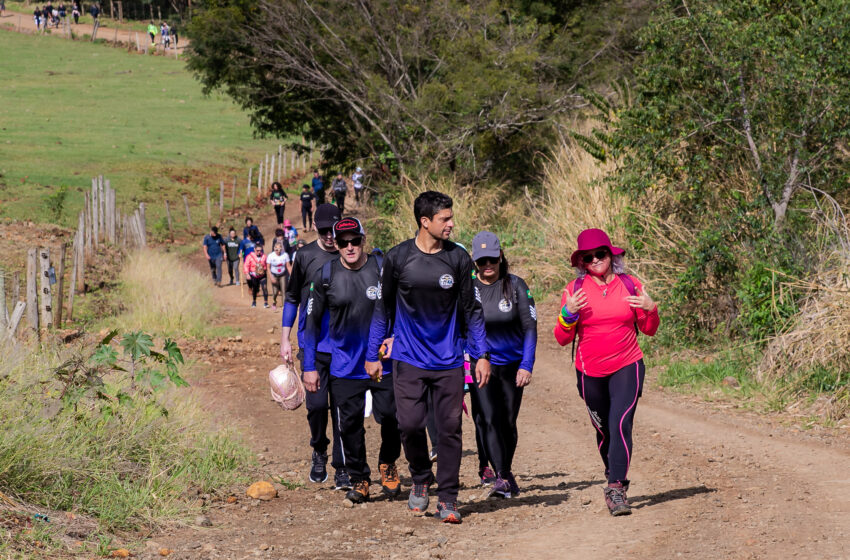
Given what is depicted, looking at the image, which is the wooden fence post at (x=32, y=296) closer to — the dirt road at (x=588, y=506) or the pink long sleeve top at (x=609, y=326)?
the dirt road at (x=588, y=506)

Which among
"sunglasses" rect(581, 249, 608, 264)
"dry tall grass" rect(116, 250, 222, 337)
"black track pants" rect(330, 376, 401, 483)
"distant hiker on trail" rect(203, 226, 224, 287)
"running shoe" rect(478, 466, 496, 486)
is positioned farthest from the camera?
"distant hiker on trail" rect(203, 226, 224, 287)

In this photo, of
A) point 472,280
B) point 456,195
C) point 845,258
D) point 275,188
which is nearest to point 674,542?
point 472,280

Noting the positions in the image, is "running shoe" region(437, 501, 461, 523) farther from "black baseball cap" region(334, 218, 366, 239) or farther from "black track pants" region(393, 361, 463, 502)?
"black baseball cap" region(334, 218, 366, 239)

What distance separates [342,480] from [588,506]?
1.85 metres

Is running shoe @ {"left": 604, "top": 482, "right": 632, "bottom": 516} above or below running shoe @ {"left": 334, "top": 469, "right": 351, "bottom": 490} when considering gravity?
above

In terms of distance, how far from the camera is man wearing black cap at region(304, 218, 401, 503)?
7195mm

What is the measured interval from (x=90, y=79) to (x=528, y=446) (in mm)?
60394

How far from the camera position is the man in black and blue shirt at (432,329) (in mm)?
6469

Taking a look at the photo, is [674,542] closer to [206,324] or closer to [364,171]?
[206,324]

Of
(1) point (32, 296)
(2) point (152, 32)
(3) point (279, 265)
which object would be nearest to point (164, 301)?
(3) point (279, 265)

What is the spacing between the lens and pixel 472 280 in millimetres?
6605

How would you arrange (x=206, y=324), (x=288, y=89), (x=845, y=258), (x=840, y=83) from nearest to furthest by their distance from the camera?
(x=845, y=258) < (x=840, y=83) < (x=206, y=324) < (x=288, y=89)

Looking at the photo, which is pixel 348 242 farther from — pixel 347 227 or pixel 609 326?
pixel 609 326

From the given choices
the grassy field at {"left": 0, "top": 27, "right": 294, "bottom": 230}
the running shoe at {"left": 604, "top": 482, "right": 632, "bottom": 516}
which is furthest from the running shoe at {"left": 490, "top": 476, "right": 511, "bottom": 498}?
the grassy field at {"left": 0, "top": 27, "right": 294, "bottom": 230}
